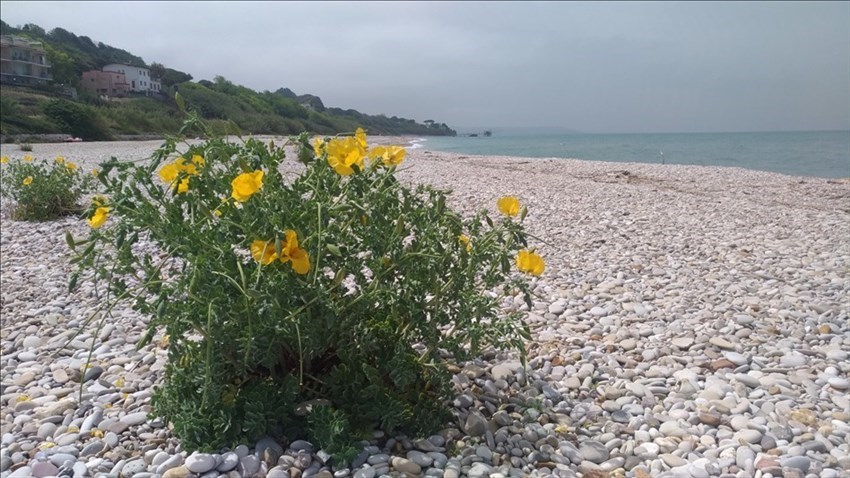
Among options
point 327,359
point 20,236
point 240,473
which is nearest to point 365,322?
point 327,359

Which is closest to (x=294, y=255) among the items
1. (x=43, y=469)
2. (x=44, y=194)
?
(x=43, y=469)

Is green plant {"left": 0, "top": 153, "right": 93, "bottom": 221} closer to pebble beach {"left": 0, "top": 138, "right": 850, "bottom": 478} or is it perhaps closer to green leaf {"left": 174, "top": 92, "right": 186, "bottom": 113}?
pebble beach {"left": 0, "top": 138, "right": 850, "bottom": 478}

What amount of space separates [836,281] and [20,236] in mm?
6978

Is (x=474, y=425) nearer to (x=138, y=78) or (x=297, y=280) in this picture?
(x=297, y=280)

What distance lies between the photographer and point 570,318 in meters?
3.42

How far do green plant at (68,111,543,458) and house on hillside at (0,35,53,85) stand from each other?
52980 mm

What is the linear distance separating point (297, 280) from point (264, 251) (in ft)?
0.48

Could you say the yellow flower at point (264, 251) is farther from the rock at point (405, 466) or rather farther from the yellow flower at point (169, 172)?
the rock at point (405, 466)

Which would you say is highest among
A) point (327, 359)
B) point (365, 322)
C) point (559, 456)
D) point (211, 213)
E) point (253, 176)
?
point (253, 176)

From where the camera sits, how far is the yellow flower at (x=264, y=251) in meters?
1.66

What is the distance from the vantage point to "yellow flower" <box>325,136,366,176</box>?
1835 mm

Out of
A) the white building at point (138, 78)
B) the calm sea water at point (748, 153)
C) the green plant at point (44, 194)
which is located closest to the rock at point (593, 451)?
the calm sea water at point (748, 153)

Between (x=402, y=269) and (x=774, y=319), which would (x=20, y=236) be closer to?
(x=402, y=269)

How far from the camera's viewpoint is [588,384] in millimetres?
2627
